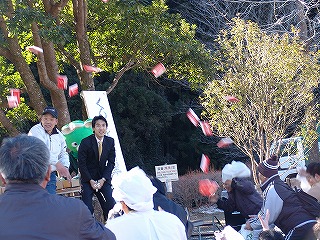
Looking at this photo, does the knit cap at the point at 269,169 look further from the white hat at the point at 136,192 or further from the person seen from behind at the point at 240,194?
the white hat at the point at 136,192

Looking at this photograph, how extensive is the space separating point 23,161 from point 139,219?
0.97m

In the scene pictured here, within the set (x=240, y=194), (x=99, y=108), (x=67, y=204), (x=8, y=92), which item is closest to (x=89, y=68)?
(x=99, y=108)

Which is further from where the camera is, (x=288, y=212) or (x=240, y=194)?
(x=240, y=194)

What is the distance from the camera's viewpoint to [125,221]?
11.7 feet

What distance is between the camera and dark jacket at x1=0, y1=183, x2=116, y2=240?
2.76 m

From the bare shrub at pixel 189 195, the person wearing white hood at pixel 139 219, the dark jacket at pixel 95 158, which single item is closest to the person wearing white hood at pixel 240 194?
the dark jacket at pixel 95 158

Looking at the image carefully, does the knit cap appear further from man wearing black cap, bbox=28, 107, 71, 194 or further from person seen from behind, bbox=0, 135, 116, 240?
person seen from behind, bbox=0, 135, 116, 240

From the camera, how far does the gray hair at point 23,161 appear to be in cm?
282

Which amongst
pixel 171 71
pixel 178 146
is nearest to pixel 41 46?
pixel 171 71

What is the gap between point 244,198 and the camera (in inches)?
261

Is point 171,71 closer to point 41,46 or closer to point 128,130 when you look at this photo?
point 41,46

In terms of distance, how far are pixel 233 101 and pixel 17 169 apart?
35.4 feet

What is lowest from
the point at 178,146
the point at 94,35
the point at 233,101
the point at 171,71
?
the point at 178,146

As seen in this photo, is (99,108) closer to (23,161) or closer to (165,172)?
(165,172)
